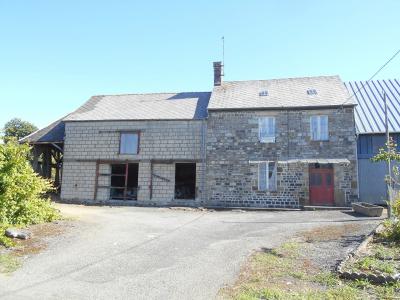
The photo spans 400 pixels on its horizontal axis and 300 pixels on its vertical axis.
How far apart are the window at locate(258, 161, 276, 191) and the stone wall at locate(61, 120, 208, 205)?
312 cm

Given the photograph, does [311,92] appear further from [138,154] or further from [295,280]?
[295,280]

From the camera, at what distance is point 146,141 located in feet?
65.6

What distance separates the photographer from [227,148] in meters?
19.1

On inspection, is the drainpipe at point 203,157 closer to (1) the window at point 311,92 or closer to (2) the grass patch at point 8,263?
(1) the window at point 311,92

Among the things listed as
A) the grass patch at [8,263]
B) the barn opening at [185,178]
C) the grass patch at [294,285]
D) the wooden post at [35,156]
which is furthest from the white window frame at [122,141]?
the grass patch at [294,285]

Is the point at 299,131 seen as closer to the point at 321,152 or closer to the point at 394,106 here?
the point at 321,152

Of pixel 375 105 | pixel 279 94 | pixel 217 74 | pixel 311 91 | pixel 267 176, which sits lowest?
pixel 267 176

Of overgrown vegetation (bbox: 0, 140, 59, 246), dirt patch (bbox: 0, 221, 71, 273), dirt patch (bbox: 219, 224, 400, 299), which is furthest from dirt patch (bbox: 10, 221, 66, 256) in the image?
dirt patch (bbox: 219, 224, 400, 299)

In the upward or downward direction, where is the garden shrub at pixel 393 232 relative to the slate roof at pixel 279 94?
downward

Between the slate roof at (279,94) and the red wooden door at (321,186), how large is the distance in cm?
336

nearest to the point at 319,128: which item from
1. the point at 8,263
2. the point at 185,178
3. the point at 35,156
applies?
the point at 185,178

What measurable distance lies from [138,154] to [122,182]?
3215mm

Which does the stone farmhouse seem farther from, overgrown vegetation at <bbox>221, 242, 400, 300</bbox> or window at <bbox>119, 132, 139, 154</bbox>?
overgrown vegetation at <bbox>221, 242, 400, 300</bbox>

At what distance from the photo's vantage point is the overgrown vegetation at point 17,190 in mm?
9797
